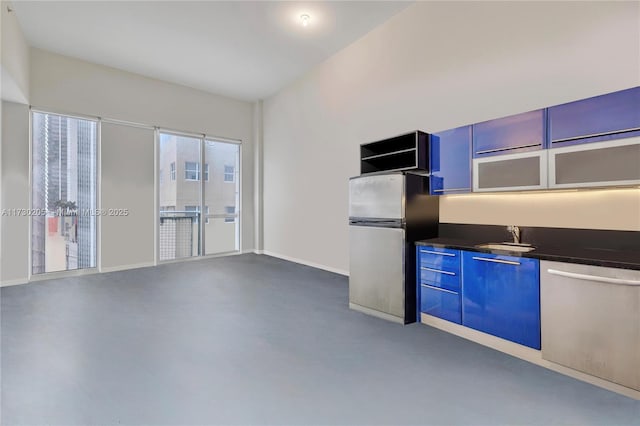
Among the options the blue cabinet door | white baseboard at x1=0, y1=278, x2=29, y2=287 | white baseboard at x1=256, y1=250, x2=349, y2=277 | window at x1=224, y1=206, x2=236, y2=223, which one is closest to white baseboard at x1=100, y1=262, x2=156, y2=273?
white baseboard at x1=0, y1=278, x2=29, y2=287

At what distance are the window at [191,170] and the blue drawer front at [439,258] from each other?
533cm

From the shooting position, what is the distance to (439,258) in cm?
284

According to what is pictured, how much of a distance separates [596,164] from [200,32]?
4.86 m

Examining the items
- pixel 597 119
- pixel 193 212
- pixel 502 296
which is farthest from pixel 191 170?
pixel 597 119

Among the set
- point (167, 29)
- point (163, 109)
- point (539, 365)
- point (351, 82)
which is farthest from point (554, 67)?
point (163, 109)

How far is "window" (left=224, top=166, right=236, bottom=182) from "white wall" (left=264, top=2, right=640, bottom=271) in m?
1.15

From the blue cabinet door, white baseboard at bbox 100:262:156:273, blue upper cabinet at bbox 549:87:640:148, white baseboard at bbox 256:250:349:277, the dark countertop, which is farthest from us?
white baseboard at bbox 100:262:156:273

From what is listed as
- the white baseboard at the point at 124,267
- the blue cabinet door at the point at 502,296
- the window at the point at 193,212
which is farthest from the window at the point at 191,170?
the blue cabinet door at the point at 502,296

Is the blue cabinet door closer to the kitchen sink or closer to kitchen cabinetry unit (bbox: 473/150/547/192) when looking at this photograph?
the kitchen sink

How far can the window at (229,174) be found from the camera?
7.27m

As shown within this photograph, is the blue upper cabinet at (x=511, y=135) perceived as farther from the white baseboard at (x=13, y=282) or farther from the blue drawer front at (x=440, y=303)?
the white baseboard at (x=13, y=282)

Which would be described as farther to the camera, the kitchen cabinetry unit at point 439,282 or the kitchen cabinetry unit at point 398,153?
the kitchen cabinetry unit at point 398,153

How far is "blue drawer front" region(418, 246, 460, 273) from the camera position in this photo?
2707 millimetres

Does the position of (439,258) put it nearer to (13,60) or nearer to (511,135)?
(511,135)
